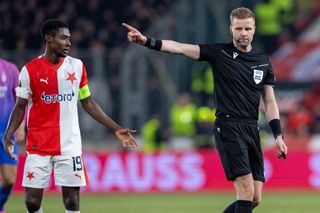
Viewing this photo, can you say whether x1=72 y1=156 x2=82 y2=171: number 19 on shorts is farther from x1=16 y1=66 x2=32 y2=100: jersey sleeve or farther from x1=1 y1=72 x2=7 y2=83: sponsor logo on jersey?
x1=1 y1=72 x2=7 y2=83: sponsor logo on jersey

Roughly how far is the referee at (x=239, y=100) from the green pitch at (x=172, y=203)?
5.35 m

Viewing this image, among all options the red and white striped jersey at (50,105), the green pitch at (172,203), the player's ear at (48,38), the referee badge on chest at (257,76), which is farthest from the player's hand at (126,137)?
the green pitch at (172,203)

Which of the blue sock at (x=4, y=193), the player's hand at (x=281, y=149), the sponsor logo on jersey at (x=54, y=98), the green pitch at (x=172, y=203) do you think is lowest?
the green pitch at (x=172, y=203)

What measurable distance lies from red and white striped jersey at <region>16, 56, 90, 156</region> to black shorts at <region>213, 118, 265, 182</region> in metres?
1.48

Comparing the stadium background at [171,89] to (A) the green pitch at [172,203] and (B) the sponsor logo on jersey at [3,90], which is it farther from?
(B) the sponsor logo on jersey at [3,90]

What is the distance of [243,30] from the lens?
370 inches

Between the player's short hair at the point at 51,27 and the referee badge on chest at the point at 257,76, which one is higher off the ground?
the player's short hair at the point at 51,27

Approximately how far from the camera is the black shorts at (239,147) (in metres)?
9.34

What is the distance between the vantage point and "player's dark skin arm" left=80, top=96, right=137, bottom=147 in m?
9.25

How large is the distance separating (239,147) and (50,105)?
1956 mm

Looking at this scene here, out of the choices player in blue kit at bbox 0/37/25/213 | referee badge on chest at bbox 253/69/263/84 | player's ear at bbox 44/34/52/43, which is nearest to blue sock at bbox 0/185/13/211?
player in blue kit at bbox 0/37/25/213

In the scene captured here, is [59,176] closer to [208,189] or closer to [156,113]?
[208,189]

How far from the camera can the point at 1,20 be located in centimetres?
2542

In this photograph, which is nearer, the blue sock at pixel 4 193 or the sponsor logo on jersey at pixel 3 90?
the blue sock at pixel 4 193
